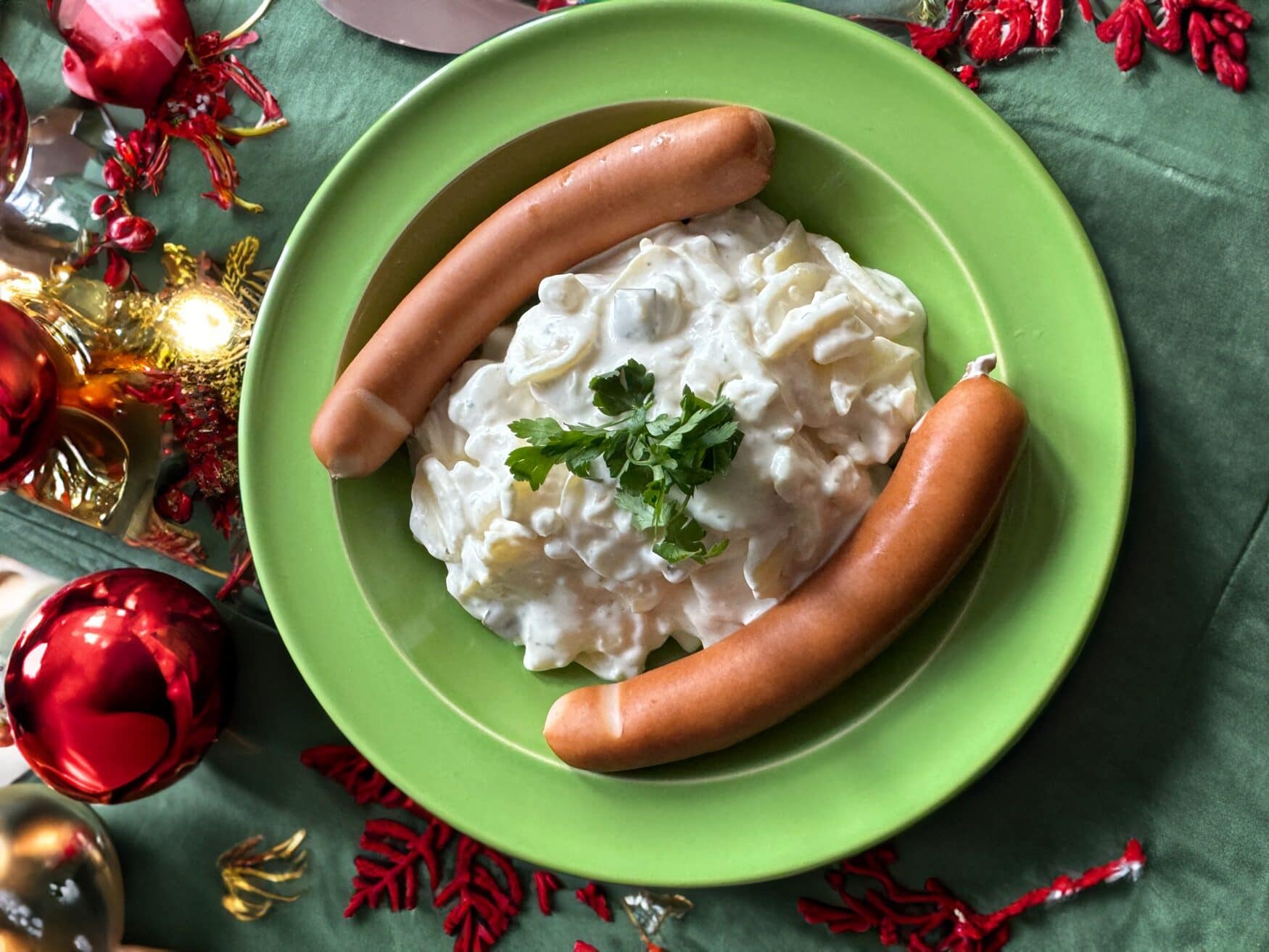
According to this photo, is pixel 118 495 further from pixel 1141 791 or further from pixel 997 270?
pixel 1141 791

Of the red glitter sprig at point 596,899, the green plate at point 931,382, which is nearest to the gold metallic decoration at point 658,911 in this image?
the red glitter sprig at point 596,899

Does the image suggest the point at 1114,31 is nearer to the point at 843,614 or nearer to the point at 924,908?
the point at 843,614

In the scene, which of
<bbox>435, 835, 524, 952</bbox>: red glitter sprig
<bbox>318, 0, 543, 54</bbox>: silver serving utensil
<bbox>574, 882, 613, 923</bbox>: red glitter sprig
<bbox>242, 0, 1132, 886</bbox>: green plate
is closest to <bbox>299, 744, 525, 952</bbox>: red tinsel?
<bbox>435, 835, 524, 952</bbox>: red glitter sprig

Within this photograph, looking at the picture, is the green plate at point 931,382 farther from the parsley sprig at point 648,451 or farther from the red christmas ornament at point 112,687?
the parsley sprig at point 648,451

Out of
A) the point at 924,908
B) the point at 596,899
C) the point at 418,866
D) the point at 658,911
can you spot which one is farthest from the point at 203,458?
the point at 924,908

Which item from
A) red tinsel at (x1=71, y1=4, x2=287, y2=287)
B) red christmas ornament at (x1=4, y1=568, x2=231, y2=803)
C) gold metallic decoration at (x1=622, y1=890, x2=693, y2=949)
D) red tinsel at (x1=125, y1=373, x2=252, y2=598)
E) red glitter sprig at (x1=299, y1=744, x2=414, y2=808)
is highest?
red tinsel at (x1=71, y1=4, x2=287, y2=287)

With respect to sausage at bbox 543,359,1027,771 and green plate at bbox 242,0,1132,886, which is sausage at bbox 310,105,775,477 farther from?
sausage at bbox 543,359,1027,771
